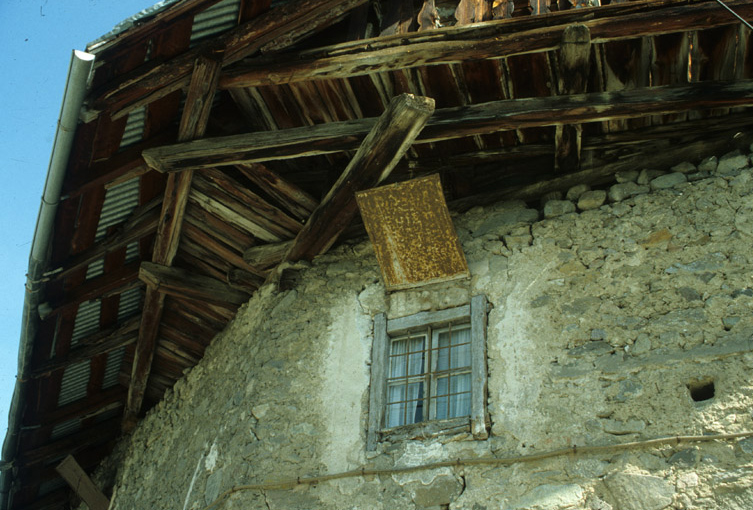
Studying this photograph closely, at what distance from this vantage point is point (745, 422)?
4797 millimetres

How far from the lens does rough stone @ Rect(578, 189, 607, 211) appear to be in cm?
621

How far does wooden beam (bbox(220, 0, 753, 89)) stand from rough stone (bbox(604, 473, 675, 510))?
2732 millimetres

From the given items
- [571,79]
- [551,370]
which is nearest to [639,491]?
[551,370]

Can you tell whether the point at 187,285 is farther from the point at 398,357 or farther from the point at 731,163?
the point at 731,163

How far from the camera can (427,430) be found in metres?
5.62

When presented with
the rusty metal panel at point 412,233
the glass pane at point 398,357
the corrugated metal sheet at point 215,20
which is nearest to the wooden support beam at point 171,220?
the corrugated metal sheet at point 215,20

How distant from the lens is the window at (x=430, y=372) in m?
5.70

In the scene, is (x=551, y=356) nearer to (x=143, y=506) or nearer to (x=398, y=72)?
(x=398, y=72)

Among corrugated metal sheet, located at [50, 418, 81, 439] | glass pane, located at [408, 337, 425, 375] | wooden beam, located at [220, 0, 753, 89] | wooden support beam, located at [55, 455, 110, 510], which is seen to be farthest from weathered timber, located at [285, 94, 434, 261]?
corrugated metal sheet, located at [50, 418, 81, 439]

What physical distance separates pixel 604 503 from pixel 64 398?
6045 millimetres

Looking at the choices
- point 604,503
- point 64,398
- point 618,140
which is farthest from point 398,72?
point 64,398

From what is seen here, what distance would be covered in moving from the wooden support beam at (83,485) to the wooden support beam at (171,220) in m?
0.70

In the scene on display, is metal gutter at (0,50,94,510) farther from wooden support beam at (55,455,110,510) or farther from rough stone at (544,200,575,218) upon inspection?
rough stone at (544,200,575,218)

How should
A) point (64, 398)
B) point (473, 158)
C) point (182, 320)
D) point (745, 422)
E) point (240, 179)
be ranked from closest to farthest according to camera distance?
point (745, 422), point (473, 158), point (240, 179), point (182, 320), point (64, 398)
